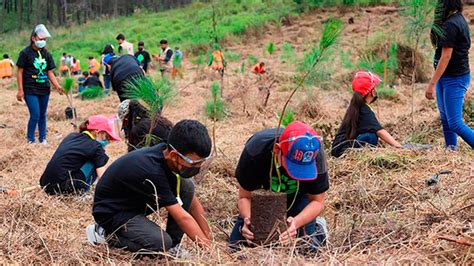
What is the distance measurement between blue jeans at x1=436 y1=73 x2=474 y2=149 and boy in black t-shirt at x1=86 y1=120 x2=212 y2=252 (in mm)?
2471

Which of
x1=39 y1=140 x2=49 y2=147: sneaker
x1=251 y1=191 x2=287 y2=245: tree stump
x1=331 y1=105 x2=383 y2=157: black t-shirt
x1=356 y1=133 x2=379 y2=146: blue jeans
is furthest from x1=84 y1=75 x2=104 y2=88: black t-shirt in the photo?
x1=251 y1=191 x2=287 y2=245: tree stump

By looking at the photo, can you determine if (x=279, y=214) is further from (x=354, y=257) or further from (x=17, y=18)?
(x=17, y=18)

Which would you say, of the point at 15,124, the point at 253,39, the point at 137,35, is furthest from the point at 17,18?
the point at 15,124

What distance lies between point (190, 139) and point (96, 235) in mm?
805

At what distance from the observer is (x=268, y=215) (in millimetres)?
2885

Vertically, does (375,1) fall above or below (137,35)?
above

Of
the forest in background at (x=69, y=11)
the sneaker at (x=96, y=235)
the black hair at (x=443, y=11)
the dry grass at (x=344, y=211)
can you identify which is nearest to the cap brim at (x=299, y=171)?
the dry grass at (x=344, y=211)

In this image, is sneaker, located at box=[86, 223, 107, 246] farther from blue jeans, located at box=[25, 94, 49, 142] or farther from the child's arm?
blue jeans, located at box=[25, 94, 49, 142]

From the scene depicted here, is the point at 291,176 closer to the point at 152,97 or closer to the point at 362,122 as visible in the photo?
the point at 152,97

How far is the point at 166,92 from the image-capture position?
14.4 feet

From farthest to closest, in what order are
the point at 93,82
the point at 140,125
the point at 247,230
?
the point at 93,82
the point at 140,125
the point at 247,230

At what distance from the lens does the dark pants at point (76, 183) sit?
170 inches

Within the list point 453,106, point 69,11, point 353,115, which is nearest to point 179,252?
point 353,115

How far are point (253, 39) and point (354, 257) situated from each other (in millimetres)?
17678
